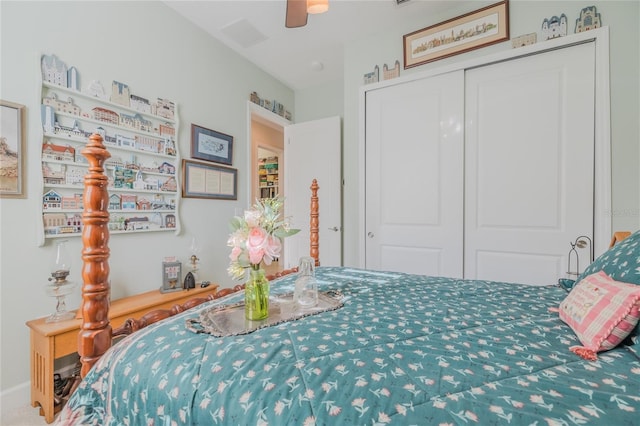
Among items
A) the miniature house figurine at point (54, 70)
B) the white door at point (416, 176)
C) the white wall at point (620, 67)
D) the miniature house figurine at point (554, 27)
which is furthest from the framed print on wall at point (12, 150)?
the miniature house figurine at point (554, 27)

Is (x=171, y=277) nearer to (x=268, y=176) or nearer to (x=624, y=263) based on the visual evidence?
(x=624, y=263)

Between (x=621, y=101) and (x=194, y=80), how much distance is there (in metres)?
3.38

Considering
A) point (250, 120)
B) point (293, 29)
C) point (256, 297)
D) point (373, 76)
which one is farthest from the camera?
point (250, 120)

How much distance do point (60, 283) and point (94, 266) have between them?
1.21m

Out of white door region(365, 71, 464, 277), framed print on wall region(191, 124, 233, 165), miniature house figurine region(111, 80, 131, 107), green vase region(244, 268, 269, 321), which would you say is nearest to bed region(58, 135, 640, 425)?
green vase region(244, 268, 269, 321)

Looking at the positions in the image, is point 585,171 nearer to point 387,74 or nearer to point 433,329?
point 387,74

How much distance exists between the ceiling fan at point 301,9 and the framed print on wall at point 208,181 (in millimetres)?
1513

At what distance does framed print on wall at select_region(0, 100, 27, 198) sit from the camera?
162 cm

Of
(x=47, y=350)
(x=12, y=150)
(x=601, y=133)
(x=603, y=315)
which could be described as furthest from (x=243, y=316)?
(x=601, y=133)

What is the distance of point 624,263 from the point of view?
3.14 ft

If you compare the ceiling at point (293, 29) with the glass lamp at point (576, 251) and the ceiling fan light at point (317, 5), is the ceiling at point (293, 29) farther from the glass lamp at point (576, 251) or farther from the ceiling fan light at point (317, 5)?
the glass lamp at point (576, 251)

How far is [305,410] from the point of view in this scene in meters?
0.59

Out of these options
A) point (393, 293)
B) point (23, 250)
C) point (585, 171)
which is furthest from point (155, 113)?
point (585, 171)

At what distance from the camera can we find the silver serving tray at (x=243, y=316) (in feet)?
3.04
